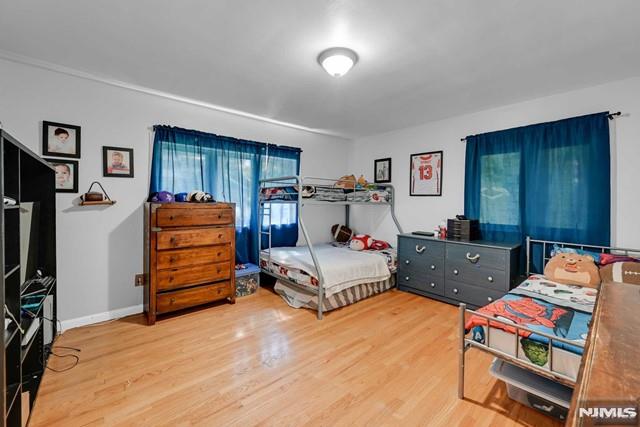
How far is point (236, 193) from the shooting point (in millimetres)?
3631

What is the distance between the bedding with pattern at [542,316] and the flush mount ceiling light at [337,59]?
1.96m

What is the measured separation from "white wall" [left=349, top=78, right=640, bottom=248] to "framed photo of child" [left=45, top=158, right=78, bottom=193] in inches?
148

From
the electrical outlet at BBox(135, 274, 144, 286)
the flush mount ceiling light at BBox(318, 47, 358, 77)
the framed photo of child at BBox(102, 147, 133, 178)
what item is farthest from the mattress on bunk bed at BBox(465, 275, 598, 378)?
the framed photo of child at BBox(102, 147, 133, 178)

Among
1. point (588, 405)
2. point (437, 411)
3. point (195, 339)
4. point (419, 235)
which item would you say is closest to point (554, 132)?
point (419, 235)

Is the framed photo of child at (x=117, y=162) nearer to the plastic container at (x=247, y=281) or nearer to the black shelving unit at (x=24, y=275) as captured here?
the black shelving unit at (x=24, y=275)

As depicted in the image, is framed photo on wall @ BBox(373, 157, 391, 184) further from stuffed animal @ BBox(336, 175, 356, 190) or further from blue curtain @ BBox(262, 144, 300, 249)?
blue curtain @ BBox(262, 144, 300, 249)

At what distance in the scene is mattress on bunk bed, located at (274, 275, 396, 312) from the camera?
3051 millimetres

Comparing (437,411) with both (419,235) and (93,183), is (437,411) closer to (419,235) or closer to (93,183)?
(419,235)

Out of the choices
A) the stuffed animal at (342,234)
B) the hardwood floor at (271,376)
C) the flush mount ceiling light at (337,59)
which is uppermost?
the flush mount ceiling light at (337,59)

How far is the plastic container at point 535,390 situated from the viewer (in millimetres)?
1476

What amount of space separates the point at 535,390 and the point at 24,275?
2.96 m

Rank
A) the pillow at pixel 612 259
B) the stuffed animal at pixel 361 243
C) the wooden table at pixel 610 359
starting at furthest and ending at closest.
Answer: the stuffed animal at pixel 361 243, the pillow at pixel 612 259, the wooden table at pixel 610 359

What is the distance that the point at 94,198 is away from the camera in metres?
2.61

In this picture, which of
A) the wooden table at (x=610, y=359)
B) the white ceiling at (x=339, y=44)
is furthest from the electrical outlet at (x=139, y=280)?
the wooden table at (x=610, y=359)
